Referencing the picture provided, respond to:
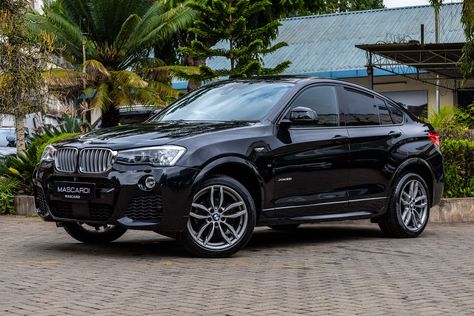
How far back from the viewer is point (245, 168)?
9078 millimetres

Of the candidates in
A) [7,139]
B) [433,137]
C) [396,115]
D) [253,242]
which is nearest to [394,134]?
[396,115]

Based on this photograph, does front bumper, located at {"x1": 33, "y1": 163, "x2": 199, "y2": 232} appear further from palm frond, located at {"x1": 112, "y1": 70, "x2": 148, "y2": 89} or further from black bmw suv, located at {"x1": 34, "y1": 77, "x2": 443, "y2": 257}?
palm frond, located at {"x1": 112, "y1": 70, "x2": 148, "y2": 89}

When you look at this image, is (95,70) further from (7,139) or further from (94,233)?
(94,233)

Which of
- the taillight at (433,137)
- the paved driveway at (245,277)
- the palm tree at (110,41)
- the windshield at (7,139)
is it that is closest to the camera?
the paved driveway at (245,277)

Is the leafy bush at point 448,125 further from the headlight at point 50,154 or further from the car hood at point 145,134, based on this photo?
the headlight at point 50,154

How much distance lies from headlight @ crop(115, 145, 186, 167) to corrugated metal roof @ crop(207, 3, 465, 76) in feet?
90.9

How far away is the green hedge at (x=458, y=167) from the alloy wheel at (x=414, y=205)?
2.98m

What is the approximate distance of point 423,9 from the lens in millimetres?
40781

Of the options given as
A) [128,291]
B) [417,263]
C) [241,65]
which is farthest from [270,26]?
Result: [128,291]

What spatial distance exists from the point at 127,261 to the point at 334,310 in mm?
2788

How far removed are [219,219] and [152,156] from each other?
88 centimetres

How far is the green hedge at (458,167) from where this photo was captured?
14.1 meters

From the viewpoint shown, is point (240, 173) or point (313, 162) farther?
point (313, 162)

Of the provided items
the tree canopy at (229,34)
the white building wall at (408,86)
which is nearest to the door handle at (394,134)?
the tree canopy at (229,34)
